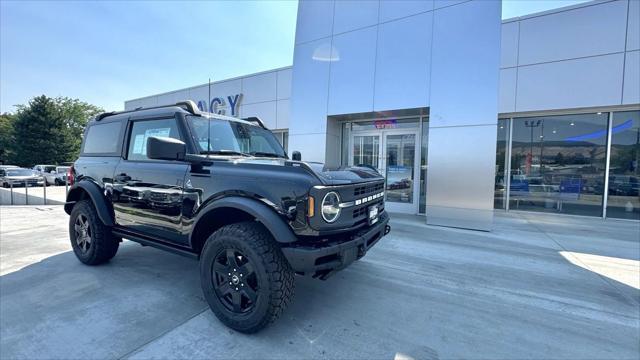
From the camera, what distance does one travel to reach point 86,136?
165 inches

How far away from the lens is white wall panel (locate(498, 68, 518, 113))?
338 inches

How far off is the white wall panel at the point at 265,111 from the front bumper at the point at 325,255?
1045 cm

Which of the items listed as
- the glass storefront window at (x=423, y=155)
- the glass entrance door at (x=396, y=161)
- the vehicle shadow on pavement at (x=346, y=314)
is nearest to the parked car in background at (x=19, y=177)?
the vehicle shadow on pavement at (x=346, y=314)

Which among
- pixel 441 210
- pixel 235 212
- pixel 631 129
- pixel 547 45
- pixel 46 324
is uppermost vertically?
pixel 547 45

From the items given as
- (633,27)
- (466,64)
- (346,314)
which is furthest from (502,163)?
(346,314)

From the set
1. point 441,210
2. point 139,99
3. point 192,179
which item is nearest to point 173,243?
point 192,179

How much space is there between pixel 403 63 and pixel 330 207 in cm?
609

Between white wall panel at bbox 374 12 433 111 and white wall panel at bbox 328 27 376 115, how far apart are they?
0.23m

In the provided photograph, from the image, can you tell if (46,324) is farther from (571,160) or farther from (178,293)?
(571,160)

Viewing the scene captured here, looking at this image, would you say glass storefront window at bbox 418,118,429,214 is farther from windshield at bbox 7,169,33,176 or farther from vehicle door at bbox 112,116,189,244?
windshield at bbox 7,169,33,176

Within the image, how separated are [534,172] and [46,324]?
37.6 ft

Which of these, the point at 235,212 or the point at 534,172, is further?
the point at 534,172

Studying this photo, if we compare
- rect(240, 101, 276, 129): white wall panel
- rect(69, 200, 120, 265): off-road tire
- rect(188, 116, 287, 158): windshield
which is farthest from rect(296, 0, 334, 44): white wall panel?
rect(69, 200, 120, 265): off-road tire

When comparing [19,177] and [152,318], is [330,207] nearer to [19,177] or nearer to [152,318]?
[152,318]
